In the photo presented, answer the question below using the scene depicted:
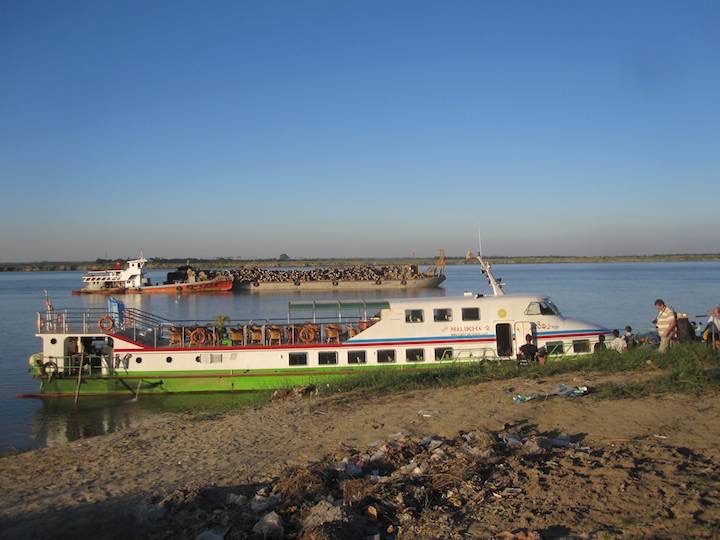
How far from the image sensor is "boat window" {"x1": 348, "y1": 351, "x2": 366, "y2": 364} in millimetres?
21641

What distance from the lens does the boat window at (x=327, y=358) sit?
2177 cm

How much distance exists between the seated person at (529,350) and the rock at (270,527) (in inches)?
509

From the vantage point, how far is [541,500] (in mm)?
8031

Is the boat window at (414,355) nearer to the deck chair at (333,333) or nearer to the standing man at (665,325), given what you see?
the deck chair at (333,333)

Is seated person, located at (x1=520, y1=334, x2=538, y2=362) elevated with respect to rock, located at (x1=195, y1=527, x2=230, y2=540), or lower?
elevated

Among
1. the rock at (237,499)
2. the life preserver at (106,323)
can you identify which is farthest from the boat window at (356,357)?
the rock at (237,499)

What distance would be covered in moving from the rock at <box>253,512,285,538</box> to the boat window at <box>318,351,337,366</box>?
14098mm

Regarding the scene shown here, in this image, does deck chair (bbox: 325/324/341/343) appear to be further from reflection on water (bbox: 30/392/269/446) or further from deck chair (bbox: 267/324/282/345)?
reflection on water (bbox: 30/392/269/446)

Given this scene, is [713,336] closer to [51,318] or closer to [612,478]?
[612,478]

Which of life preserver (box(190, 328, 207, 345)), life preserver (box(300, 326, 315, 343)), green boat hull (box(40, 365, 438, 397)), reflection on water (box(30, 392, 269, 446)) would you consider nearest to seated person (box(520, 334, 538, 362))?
green boat hull (box(40, 365, 438, 397))

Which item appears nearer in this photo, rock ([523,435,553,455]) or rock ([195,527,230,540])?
rock ([195,527,230,540])

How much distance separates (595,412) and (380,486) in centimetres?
612

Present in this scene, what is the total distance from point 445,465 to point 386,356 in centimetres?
1221

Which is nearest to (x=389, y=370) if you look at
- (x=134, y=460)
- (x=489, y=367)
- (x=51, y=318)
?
(x=489, y=367)
